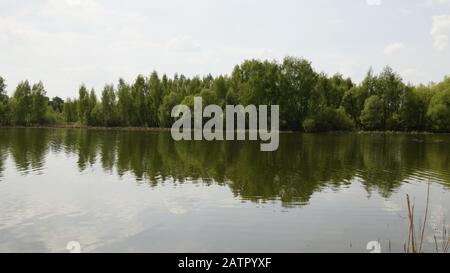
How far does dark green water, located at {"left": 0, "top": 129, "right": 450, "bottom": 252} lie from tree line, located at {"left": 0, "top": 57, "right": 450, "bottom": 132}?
70.7 m

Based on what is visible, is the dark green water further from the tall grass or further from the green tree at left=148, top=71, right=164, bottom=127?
the green tree at left=148, top=71, right=164, bottom=127

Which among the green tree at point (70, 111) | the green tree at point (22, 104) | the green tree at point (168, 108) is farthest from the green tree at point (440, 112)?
the green tree at point (22, 104)

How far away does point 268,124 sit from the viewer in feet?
347

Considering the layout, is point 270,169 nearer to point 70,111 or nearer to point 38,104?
point 38,104

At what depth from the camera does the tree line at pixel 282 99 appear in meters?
104

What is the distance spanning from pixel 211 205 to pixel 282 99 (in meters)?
87.5

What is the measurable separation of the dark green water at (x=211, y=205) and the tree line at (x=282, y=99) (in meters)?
70.7

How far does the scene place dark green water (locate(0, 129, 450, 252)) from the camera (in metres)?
13.5

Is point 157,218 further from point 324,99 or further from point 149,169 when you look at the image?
point 324,99

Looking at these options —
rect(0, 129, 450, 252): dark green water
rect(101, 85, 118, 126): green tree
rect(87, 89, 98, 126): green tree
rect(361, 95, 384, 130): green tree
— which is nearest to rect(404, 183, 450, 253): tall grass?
rect(0, 129, 450, 252): dark green water

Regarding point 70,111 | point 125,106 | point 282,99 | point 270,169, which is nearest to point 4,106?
point 70,111

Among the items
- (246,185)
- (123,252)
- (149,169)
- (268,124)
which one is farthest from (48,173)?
(268,124)

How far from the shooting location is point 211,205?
18875 millimetres

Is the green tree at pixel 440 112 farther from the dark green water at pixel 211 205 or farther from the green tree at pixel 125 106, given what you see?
the green tree at pixel 125 106
